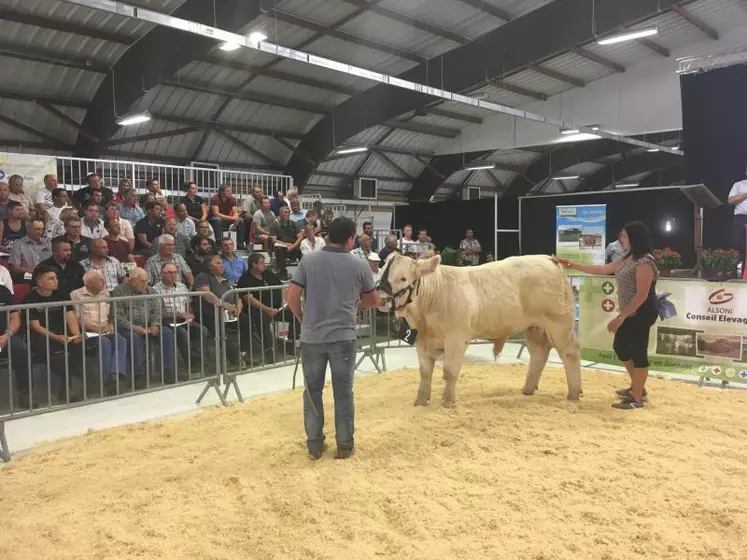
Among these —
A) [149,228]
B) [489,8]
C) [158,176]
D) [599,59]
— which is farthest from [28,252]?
[599,59]

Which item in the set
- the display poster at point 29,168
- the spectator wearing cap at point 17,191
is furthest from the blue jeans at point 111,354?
the display poster at point 29,168

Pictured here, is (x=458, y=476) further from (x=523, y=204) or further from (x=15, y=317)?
(x=523, y=204)

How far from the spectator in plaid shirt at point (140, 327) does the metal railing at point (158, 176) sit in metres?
4.89

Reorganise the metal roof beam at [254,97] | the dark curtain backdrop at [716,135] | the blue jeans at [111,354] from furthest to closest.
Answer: the metal roof beam at [254,97], the dark curtain backdrop at [716,135], the blue jeans at [111,354]

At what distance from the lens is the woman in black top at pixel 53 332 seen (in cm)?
553

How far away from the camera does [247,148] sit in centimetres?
1836

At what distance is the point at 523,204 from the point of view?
15.5m

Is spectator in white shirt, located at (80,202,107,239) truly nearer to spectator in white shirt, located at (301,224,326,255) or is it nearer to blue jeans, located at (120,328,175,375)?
blue jeans, located at (120,328,175,375)

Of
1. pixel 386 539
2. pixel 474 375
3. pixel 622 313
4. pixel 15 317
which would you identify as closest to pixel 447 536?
pixel 386 539

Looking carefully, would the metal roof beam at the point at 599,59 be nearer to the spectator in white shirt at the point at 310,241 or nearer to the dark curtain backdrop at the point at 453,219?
the dark curtain backdrop at the point at 453,219

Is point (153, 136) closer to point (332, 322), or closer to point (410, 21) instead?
point (410, 21)

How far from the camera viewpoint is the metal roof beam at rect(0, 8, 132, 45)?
10516 mm

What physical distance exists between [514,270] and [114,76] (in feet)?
38.8

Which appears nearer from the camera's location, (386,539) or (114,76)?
(386,539)
